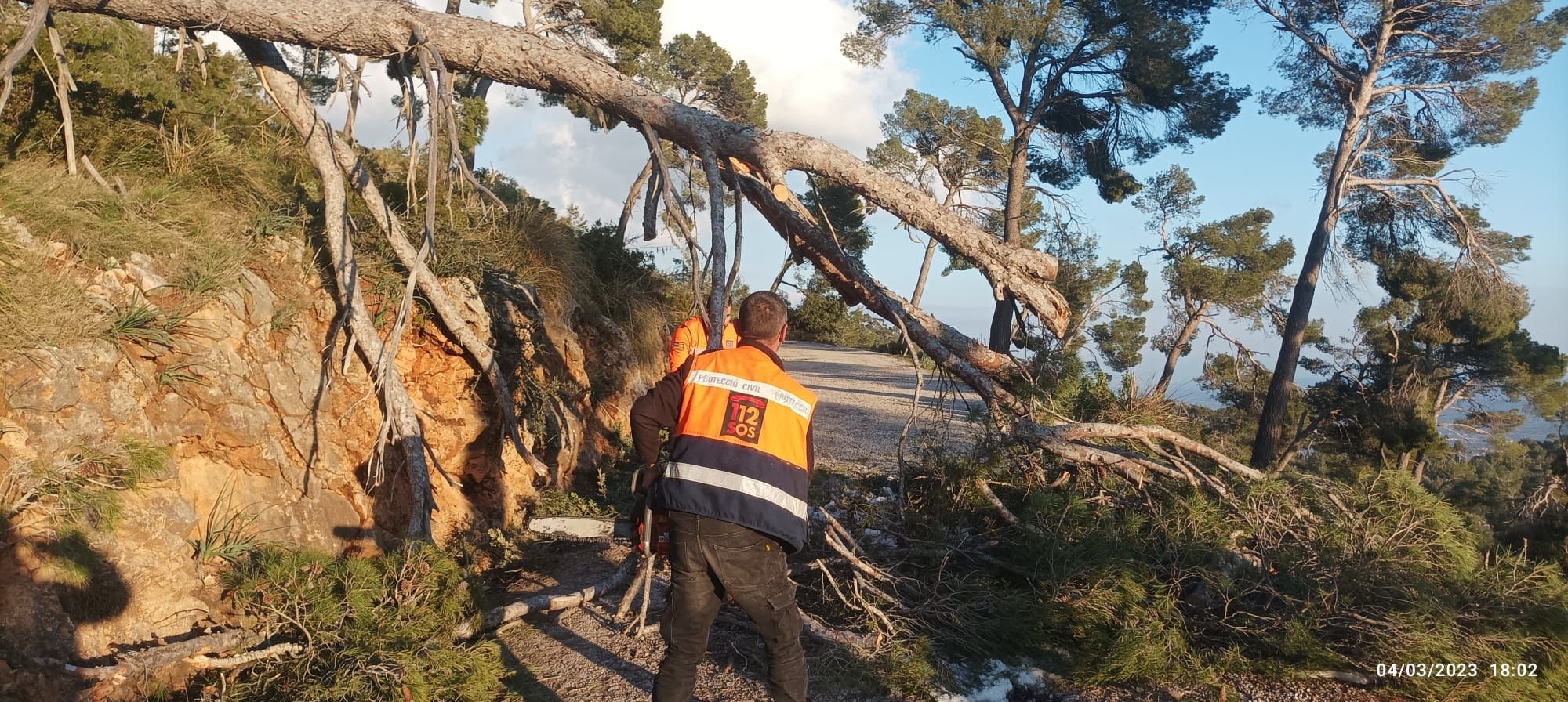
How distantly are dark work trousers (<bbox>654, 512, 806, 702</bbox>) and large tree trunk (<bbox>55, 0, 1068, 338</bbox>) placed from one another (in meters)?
2.37

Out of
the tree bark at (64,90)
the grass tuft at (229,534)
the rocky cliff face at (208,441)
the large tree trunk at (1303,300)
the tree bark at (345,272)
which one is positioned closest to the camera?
the rocky cliff face at (208,441)

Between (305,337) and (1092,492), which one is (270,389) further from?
(1092,492)

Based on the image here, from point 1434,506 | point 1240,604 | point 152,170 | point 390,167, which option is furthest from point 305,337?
point 1434,506

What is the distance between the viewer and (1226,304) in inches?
666

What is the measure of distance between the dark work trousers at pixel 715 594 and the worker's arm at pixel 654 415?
325 millimetres

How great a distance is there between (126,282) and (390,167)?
428cm

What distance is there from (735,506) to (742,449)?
216 millimetres

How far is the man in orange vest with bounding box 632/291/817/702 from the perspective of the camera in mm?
3094

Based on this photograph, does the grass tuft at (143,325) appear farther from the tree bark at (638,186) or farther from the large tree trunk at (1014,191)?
the large tree trunk at (1014,191)

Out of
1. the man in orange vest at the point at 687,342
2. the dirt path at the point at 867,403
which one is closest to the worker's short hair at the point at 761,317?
the man in orange vest at the point at 687,342

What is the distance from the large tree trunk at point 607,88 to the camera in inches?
186

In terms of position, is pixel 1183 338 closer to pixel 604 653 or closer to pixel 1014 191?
pixel 1014 191

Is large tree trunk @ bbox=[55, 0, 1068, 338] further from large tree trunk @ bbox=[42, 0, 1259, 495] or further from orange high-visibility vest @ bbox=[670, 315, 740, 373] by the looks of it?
orange high-visibility vest @ bbox=[670, 315, 740, 373]

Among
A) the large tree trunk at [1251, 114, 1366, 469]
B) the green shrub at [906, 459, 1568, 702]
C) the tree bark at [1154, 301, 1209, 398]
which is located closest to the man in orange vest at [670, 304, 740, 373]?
the green shrub at [906, 459, 1568, 702]
